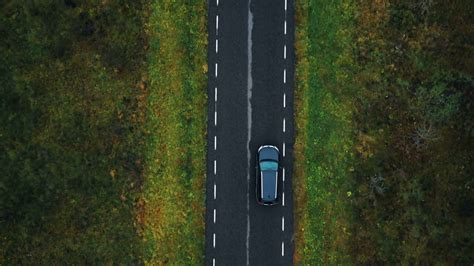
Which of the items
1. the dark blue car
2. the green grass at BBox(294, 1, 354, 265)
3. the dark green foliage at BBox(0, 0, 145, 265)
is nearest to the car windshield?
the dark blue car

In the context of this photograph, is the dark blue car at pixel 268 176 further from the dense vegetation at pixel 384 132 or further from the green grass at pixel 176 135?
the green grass at pixel 176 135

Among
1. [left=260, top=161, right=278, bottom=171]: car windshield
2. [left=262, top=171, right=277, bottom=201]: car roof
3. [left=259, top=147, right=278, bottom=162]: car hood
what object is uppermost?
[left=259, top=147, right=278, bottom=162]: car hood

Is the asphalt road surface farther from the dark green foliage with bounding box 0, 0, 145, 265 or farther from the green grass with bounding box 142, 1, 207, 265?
the dark green foliage with bounding box 0, 0, 145, 265

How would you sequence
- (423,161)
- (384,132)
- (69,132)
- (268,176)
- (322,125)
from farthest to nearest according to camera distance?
1. (322,125)
2. (69,132)
3. (384,132)
4. (423,161)
5. (268,176)

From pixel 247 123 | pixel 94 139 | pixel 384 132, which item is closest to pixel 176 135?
pixel 247 123

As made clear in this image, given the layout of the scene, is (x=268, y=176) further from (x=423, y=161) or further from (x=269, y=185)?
(x=423, y=161)

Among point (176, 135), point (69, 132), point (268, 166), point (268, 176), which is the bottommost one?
point (268, 176)
